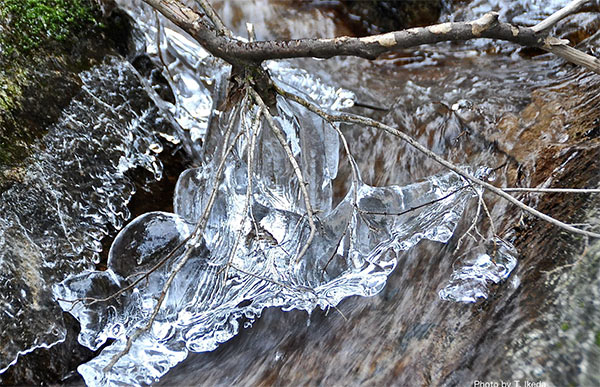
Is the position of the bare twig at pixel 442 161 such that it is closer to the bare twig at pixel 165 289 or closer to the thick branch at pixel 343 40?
the thick branch at pixel 343 40

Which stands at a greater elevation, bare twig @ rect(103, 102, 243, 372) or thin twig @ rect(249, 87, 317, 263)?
→ thin twig @ rect(249, 87, 317, 263)

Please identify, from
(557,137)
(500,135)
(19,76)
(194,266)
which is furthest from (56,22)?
(557,137)

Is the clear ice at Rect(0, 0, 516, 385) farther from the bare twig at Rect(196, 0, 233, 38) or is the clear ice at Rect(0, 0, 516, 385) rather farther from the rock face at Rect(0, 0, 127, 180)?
the bare twig at Rect(196, 0, 233, 38)

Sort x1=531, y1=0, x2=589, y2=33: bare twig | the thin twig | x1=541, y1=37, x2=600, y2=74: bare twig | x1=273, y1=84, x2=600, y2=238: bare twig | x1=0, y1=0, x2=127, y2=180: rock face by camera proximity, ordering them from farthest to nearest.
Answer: x1=0, y1=0, x2=127, y2=180: rock face → the thin twig → x1=541, y1=37, x2=600, y2=74: bare twig → x1=531, y1=0, x2=589, y2=33: bare twig → x1=273, y1=84, x2=600, y2=238: bare twig

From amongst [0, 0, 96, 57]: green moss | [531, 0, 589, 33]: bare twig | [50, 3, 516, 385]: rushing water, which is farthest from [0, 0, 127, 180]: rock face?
[531, 0, 589, 33]: bare twig

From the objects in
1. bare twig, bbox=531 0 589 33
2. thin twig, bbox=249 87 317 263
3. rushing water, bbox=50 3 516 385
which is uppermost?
bare twig, bbox=531 0 589 33
